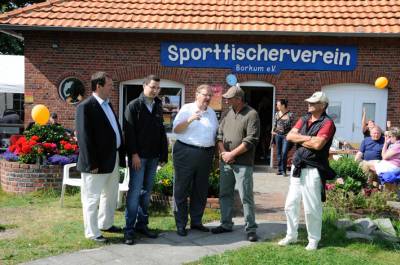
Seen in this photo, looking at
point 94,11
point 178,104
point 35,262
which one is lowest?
point 35,262

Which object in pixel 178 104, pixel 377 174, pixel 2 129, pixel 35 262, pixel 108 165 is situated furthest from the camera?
pixel 2 129

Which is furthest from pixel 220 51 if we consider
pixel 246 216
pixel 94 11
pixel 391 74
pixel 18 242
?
pixel 18 242

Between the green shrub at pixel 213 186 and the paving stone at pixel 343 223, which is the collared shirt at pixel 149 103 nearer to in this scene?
the green shrub at pixel 213 186

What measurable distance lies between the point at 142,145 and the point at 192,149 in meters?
0.62

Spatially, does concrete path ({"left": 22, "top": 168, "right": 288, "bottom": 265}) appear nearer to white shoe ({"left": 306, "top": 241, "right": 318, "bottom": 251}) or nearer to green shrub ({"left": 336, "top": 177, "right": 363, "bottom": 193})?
white shoe ({"left": 306, "top": 241, "right": 318, "bottom": 251})

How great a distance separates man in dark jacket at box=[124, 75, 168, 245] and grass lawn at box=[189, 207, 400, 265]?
1.13 m

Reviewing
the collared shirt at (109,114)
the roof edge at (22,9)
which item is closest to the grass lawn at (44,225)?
the collared shirt at (109,114)

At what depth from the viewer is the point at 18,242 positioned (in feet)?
17.5

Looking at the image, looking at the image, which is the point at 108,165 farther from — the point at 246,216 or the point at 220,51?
the point at 220,51

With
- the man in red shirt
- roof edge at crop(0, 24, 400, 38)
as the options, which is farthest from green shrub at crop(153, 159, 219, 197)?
roof edge at crop(0, 24, 400, 38)

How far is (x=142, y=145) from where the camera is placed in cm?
540

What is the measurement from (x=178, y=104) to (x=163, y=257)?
25.3 ft

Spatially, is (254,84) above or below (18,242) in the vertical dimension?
above

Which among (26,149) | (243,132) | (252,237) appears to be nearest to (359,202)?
(252,237)
